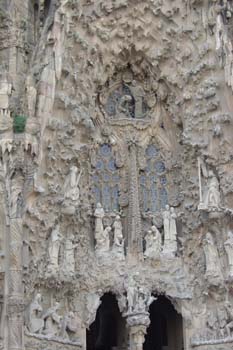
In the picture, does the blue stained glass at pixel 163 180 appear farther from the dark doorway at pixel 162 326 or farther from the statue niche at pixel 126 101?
the dark doorway at pixel 162 326

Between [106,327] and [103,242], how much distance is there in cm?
235

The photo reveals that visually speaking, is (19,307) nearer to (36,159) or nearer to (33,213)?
(33,213)

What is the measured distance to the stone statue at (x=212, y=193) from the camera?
1538cm

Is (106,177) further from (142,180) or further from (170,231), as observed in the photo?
(170,231)

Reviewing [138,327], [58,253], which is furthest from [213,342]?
[58,253]

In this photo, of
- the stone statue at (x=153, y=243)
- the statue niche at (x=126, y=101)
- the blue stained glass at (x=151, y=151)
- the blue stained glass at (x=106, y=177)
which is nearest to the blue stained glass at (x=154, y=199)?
the stone statue at (x=153, y=243)

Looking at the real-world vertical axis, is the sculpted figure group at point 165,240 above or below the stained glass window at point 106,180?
below

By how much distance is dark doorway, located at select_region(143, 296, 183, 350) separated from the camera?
1677cm

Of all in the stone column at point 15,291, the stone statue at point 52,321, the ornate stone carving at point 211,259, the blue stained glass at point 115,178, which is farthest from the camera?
the blue stained glass at point 115,178

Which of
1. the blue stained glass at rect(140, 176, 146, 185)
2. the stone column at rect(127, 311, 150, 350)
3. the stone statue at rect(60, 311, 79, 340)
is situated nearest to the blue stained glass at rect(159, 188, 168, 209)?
the blue stained glass at rect(140, 176, 146, 185)

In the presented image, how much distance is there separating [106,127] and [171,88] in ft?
5.33

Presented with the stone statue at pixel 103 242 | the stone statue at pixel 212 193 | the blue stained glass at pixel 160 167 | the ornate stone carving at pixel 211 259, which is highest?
the blue stained glass at pixel 160 167

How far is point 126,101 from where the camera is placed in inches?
682

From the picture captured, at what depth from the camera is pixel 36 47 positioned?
16.1 meters
